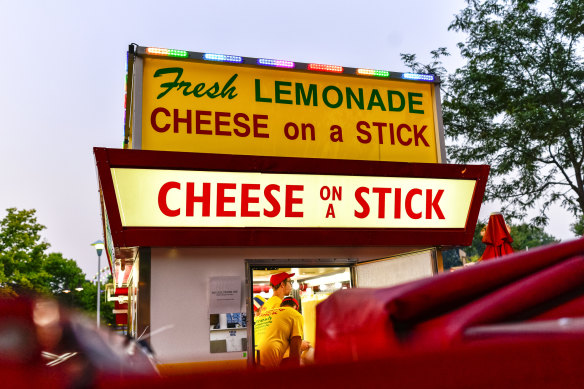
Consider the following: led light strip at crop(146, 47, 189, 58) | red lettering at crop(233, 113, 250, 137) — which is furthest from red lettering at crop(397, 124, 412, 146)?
led light strip at crop(146, 47, 189, 58)

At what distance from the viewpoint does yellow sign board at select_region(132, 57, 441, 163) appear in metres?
8.09

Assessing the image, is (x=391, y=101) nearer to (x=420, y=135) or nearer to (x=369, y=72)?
(x=369, y=72)

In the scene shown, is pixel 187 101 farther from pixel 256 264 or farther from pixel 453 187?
pixel 453 187

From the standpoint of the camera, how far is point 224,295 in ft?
→ 24.7

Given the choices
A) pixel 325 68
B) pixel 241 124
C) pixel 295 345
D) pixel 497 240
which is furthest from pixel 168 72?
pixel 497 240

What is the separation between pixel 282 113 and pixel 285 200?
1.68 meters

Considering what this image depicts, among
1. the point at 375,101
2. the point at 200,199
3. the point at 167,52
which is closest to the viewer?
the point at 200,199

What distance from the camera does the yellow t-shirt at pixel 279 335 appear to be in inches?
295

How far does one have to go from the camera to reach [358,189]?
8008 millimetres

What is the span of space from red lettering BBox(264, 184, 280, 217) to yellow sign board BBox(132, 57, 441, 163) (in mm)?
1005

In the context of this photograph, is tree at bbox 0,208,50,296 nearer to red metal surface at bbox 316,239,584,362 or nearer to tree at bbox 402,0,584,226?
tree at bbox 402,0,584,226

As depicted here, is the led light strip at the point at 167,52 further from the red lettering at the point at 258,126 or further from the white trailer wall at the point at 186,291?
the white trailer wall at the point at 186,291

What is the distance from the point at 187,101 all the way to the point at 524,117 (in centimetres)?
1532

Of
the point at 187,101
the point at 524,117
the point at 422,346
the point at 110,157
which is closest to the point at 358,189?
the point at 187,101
